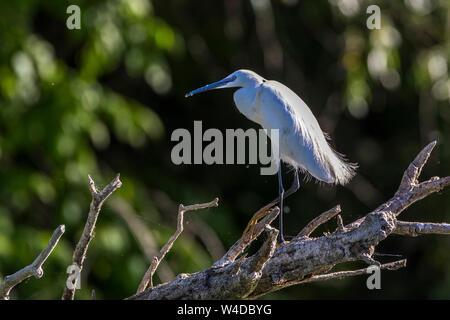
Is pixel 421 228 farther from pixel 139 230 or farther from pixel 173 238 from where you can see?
pixel 139 230

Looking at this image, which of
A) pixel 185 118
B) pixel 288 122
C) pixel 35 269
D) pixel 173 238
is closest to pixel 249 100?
pixel 288 122

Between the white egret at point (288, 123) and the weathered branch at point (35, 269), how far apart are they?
75 centimetres

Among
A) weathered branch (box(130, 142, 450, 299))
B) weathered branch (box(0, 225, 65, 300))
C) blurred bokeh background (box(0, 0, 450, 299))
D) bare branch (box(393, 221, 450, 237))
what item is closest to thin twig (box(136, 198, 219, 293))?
weathered branch (box(130, 142, 450, 299))

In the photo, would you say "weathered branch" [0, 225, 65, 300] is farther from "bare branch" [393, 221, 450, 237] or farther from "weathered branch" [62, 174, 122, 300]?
"bare branch" [393, 221, 450, 237]

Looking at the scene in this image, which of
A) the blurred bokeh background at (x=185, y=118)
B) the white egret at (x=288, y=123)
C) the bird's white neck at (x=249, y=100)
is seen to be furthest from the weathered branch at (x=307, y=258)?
the blurred bokeh background at (x=185, y=118)

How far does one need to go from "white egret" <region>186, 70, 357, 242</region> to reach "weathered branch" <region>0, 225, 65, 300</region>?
754 millimetres

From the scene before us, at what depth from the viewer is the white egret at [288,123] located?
2.13 m

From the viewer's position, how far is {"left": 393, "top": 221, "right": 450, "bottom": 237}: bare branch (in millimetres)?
1585

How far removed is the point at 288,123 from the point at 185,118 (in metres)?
2.29

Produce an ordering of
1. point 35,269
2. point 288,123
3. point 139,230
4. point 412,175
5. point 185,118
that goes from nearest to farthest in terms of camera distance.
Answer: point 35,269 < point 412,175 < point 288,123 < point 139,230 < point 185,118

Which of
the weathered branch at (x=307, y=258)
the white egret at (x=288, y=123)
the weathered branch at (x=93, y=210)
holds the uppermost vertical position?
the white egret at (x=288, y=123)

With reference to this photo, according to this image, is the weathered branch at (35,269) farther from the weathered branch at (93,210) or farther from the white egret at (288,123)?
the white egret at (288,123)

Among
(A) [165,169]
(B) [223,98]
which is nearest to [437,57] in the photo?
(B) [223,98]

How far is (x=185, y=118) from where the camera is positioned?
4375 millimetres
